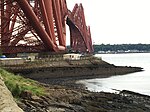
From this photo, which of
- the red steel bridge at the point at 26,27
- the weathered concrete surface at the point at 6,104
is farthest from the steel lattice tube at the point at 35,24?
A: the weathered concrete surface at the point at 6,104

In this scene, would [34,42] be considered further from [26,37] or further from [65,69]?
[65,69]

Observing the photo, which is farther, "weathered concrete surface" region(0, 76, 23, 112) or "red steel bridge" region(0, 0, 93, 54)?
"red steel bridge" region(0, 0, 93, 54)

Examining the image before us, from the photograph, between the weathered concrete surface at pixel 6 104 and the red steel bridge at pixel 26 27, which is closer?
the weathered concrete surface at pixel 6 104

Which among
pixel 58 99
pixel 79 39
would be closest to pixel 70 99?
pixel 58 99

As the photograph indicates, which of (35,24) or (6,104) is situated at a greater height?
(35,24)

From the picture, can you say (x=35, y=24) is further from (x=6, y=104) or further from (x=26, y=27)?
(x=6, y=104)

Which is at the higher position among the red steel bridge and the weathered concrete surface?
the red steel bridge

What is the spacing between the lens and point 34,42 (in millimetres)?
61250

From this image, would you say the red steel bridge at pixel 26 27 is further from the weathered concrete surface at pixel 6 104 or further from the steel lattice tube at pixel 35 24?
the weathered concrete surface at pixel 6 104

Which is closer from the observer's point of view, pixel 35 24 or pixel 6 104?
pixel 6 104

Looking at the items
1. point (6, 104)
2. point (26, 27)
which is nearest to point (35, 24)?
point (26, 27)

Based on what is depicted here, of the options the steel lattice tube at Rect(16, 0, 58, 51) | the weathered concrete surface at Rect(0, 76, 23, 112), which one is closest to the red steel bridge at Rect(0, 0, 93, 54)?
the steel lattice tube at Rect(16, 0, 58, 51)

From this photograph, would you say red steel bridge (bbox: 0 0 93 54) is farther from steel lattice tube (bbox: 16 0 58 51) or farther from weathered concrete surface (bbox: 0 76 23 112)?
weathered concrete surface (bbox: 0 76 23 112)

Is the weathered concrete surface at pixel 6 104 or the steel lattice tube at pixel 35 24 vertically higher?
the steel lattice tube at pixel 35 24
